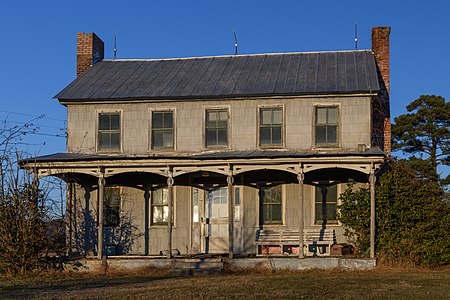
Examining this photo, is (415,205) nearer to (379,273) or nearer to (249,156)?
(379,273)

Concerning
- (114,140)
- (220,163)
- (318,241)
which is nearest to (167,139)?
(114,140)

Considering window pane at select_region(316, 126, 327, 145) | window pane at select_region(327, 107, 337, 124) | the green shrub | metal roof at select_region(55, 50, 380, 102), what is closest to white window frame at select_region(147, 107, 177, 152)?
metal roof at select_region(55, 50, 380, 102)

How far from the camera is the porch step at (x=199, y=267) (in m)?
22.8

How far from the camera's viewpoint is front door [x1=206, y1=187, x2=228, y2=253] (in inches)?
1025

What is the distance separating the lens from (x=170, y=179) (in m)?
24.2

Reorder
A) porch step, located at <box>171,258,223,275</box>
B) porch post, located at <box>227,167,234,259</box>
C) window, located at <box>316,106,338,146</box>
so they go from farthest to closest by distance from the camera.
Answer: window, located at <box>316,106,338,146</box>
porch post, located at <box>227,167,234,259</box>
porch step, located at <box>171,258,223,275</box>

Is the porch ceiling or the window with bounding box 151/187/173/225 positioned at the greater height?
the porch ceiling

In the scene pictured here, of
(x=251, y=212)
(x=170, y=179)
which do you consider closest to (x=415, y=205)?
(x=251, y=212)

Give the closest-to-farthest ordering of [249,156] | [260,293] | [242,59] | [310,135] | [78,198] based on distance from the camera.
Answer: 1. [260,293]
2. [249,156]
3. [310,135]
4. [78,198]
5. [242,59]

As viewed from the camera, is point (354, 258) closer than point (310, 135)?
Yes

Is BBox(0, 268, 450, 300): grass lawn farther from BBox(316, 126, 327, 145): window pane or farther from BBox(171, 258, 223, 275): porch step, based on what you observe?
BBox(316, 126, 327, 145): window pane

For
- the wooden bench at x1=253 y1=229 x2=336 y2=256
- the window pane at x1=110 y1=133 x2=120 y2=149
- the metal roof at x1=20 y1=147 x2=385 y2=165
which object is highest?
the window pane at x1=110 y1=133 x2=120 y2=149

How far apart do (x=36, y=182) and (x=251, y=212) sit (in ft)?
23.3

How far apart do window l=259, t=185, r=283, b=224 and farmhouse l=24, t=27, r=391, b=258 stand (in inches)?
1.3
